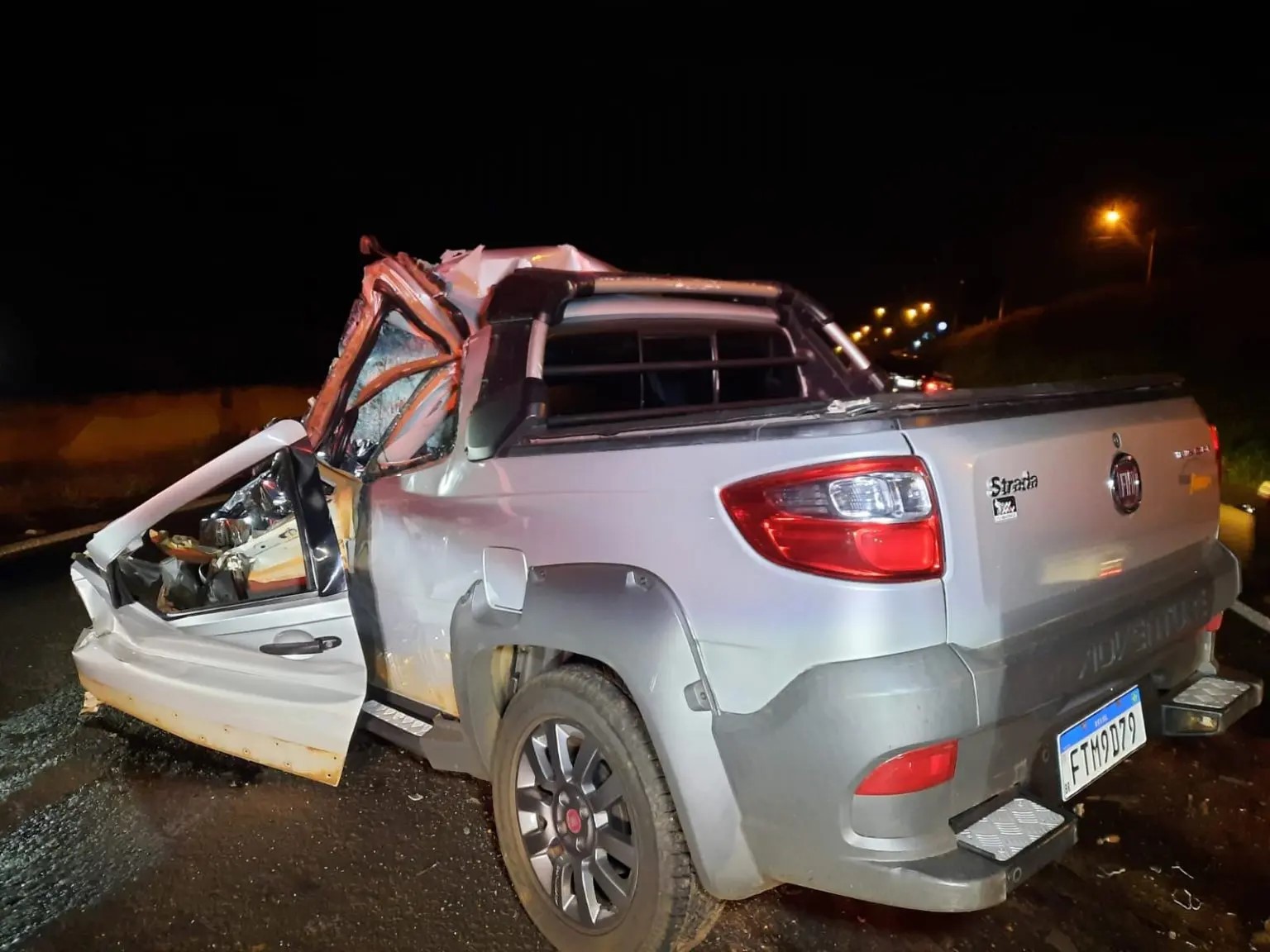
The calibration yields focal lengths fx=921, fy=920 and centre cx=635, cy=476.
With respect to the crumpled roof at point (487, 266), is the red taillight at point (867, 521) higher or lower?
lower

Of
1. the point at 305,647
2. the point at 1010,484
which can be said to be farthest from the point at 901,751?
the point at 305,647

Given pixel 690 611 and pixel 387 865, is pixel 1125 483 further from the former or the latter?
pixel 387 865

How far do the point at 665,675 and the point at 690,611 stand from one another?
0.17 m

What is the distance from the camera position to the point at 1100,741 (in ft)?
7.95

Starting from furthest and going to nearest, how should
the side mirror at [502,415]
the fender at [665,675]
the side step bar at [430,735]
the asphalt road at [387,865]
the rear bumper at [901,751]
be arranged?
the side step bar at [430,735]
the side mirror at [502,415]
the asphalt road at [387,865]
the fender at [665,675]
the rear bumper at [901,751]

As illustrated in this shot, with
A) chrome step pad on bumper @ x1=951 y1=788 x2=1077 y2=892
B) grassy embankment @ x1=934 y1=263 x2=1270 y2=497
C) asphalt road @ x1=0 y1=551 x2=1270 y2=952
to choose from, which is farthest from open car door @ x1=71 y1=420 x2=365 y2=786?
grassy embankment @ x1=934 y1=263 x2=1270 y2=497

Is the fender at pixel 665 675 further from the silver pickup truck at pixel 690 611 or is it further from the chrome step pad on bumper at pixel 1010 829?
the chrome step pad on bumper at pixel 1010 829

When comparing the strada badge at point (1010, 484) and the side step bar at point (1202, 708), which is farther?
the side step bar at point (1202, 708)

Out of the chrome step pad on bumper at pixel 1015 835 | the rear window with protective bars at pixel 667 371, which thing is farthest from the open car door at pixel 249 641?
the chrome step pad on bumper at pixel 1015 835

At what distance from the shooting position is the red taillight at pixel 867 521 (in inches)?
79.7

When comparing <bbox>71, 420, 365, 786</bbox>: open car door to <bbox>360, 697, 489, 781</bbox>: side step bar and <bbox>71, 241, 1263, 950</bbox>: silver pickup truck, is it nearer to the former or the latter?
<bbox>71, 241, 1263, 950</bbox>: silver pickup truck

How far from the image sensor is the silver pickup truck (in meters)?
2.04

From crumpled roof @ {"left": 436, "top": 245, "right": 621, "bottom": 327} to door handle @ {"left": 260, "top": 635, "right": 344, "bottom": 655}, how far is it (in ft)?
4.27

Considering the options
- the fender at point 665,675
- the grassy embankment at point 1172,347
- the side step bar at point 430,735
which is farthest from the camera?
the grassy embankment at point 1172,347
